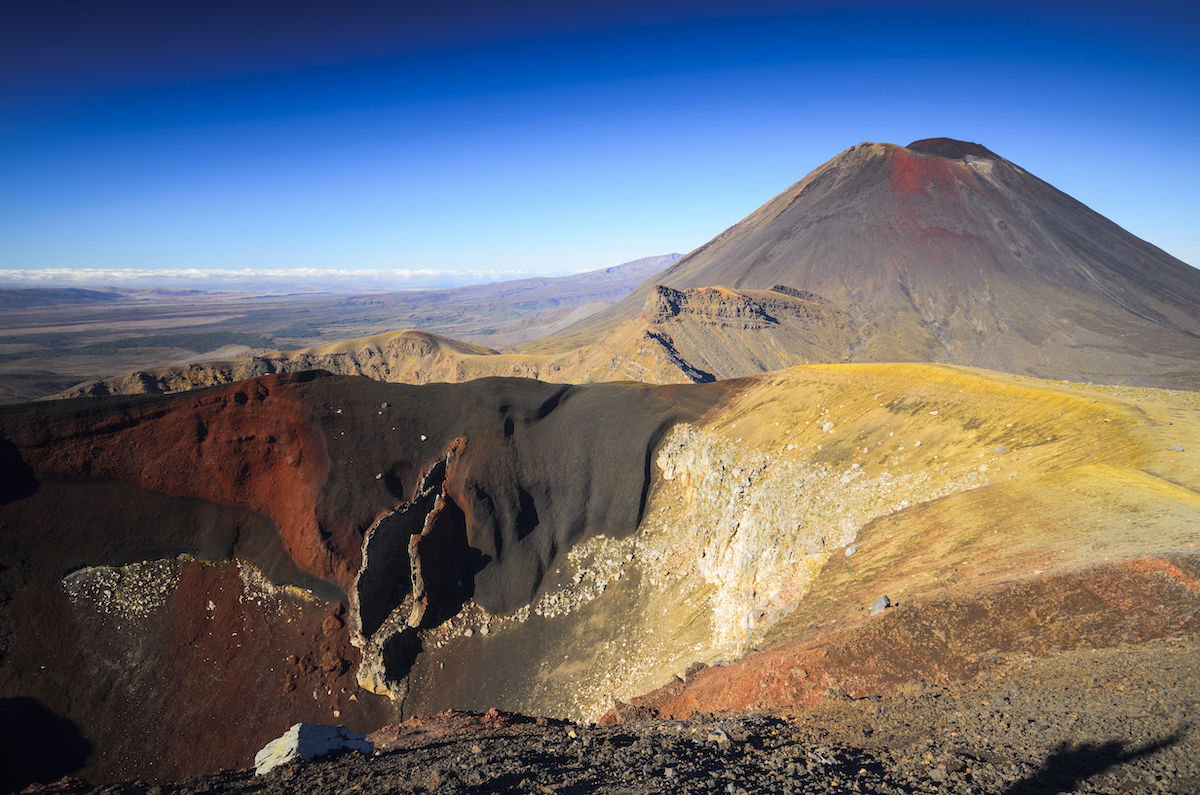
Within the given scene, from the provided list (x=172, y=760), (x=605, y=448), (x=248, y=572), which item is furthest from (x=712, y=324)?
(x=172, y=760)

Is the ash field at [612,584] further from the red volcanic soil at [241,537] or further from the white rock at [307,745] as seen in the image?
the white rock at [307,745]

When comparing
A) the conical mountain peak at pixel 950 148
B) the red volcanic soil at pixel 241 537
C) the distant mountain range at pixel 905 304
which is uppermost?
the conical mountain peak at pixel 950 148

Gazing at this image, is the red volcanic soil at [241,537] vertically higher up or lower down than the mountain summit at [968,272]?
lower down

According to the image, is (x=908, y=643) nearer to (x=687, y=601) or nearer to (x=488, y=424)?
(x=687, y=601)

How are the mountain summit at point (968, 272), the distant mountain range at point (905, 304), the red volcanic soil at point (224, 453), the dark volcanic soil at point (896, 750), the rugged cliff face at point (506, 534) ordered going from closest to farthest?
the dark volcanic soil at point (896, 750), the rugged cliff face at point (506, 534), the red volcanic soil at point (224, 453), the distant mountain range at point (905, 304), the mountain summit at point (968, 272)

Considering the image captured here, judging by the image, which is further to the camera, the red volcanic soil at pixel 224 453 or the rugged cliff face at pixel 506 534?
the red volcanic soil at pixel 224 453

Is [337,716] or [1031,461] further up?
[1031,461]

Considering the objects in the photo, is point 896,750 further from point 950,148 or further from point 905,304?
point 950,148

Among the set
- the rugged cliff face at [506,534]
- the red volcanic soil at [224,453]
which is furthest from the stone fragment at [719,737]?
the red volcanic soil at [224,453]
